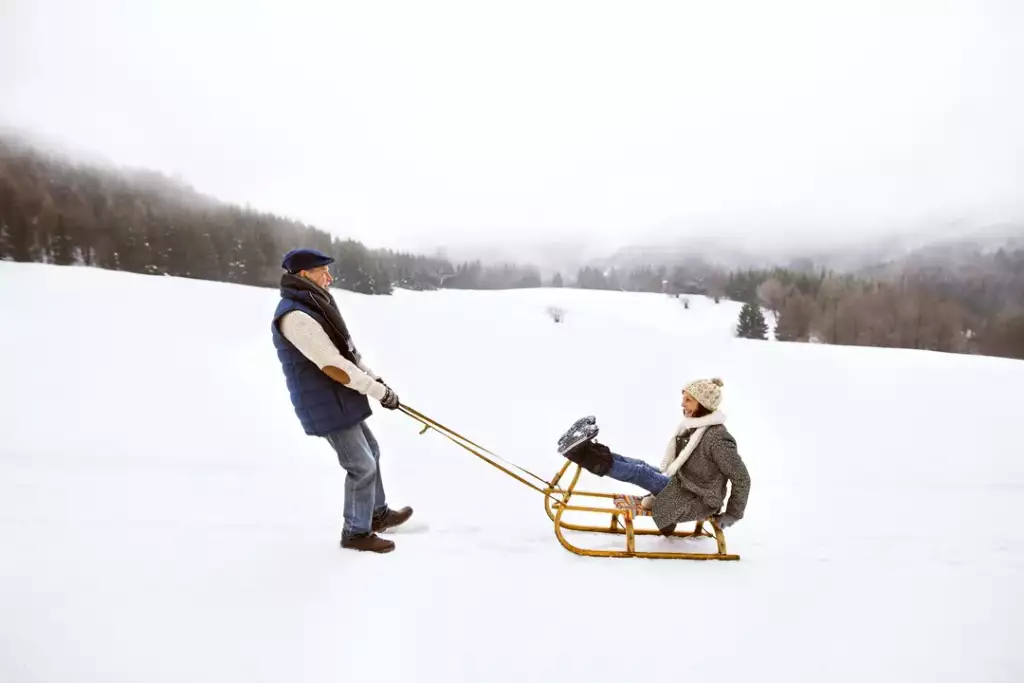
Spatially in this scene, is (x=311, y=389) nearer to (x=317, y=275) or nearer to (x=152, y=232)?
(x=317, y=275)

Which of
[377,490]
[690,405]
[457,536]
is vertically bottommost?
[457,536]

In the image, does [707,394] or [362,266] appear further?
[362,266]

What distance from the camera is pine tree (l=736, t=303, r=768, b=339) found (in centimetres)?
811

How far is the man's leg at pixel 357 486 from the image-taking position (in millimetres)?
1953

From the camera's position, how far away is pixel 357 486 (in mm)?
2006

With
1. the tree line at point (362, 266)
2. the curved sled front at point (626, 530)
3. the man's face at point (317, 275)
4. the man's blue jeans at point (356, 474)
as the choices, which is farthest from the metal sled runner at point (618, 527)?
the tree line at point (362, 266)

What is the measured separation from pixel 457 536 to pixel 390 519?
1.24 ft

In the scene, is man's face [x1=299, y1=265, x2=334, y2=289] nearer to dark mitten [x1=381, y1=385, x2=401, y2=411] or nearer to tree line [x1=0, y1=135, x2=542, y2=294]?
dark mitten [x1=381, y1=385, x2=401, y2=411]

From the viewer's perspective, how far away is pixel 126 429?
3707 mm

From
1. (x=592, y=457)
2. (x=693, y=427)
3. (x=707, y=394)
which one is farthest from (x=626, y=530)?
(x=707, y=394)

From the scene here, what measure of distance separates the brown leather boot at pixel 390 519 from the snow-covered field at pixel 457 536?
3.1 inches

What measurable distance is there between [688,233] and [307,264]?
907cm

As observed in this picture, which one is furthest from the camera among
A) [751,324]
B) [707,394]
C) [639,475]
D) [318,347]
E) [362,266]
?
[751,324]

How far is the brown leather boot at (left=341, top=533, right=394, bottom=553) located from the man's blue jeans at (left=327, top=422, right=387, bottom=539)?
0.08ft
